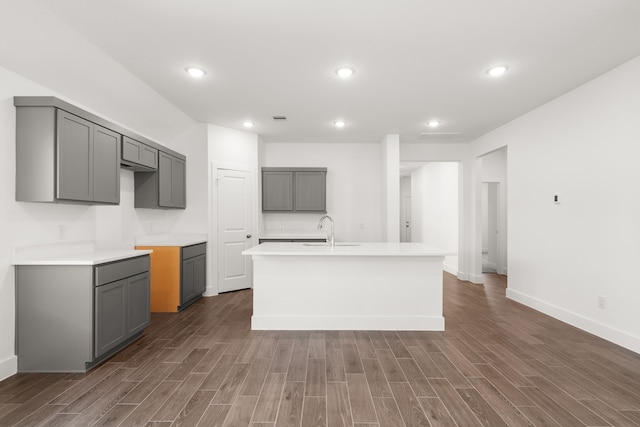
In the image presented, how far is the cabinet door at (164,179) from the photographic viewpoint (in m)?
4.30

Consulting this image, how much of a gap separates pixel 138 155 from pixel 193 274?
70.8 inches

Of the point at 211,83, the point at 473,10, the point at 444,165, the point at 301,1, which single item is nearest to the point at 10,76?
the point at 211,83

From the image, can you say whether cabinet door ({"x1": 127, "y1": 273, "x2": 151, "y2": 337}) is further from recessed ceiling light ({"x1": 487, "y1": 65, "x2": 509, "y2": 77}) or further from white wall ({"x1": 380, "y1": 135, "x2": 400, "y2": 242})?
recessed ceiling light ({"x1": 487, "y1": 65, "x2": 509, "y2": 77})

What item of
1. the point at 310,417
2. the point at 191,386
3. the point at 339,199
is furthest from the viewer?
the point at 339,199

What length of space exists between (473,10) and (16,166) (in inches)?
147

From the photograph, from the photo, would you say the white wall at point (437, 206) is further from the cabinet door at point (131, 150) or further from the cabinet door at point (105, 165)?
the cabinet door at point (105, 165)

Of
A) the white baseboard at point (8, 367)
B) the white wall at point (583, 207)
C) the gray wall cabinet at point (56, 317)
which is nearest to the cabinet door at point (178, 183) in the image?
the gray wall cabinet at point (56, 317)

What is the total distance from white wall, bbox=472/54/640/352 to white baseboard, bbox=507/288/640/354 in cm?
1

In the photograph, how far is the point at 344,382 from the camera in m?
2.41

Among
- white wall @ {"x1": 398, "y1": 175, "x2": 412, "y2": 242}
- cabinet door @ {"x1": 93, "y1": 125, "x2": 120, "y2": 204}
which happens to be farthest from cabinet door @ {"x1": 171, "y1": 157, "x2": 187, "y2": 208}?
white wall @ {"x1": 398, "y1": 175, "x2": 412, "y2": 242}

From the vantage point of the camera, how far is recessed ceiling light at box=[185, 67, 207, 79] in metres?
3.19

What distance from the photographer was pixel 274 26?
2488mm

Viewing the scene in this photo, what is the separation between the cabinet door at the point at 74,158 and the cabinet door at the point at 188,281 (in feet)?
5.49

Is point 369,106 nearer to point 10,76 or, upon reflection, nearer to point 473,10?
point 473,10
